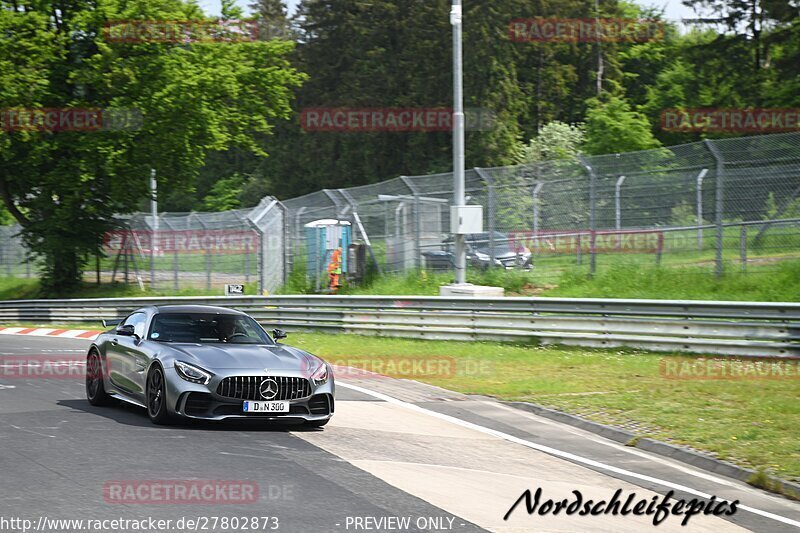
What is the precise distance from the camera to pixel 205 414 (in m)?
10.9

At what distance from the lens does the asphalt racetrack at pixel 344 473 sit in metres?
7.55

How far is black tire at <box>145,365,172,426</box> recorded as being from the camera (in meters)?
11.1

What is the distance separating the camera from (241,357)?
11.4 meters

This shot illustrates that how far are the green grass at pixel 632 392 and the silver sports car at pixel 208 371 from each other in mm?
3544

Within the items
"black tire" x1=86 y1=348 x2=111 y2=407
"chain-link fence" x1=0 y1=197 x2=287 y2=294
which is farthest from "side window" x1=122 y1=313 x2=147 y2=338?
"chain-link fence" x1=0 y1=197 x2=287 y2=294

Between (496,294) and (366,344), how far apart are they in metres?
2.98
